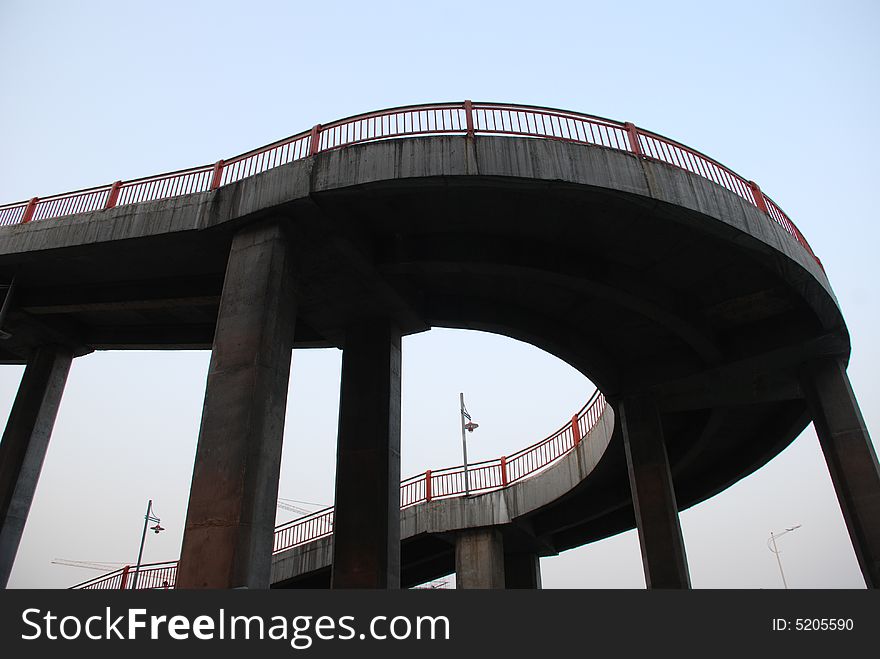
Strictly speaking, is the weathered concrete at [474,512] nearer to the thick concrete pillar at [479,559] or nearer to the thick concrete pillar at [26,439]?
the thick concrete pillar at [479,559]

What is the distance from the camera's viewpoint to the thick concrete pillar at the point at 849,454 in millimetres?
12594

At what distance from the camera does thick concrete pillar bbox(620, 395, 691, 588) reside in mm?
14516

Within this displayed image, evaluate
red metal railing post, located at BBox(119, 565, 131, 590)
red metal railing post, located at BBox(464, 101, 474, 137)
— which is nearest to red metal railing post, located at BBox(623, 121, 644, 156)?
red metal railing post, located at BBox(464, 101, 474, 137)

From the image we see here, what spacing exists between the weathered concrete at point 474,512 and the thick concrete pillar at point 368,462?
8.02 meters

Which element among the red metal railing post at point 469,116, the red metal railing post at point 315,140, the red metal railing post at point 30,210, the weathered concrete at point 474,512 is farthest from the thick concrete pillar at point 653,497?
the red metal railing post at point 30,210

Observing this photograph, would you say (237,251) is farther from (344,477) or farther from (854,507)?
(854,507)

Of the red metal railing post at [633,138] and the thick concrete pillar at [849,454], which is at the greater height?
the red metal railing post at [633,138]

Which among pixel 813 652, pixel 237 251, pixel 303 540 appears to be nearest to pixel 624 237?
pixel 237 251

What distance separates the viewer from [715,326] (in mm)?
14750

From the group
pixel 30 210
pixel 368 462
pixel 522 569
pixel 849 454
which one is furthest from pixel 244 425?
pixel 522 569

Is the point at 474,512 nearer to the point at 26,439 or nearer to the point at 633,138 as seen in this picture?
the point at 26,439

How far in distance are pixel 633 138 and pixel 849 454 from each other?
8.76m

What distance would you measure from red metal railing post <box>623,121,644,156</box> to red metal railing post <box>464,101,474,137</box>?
119 inches

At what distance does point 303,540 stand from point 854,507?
16.2m
